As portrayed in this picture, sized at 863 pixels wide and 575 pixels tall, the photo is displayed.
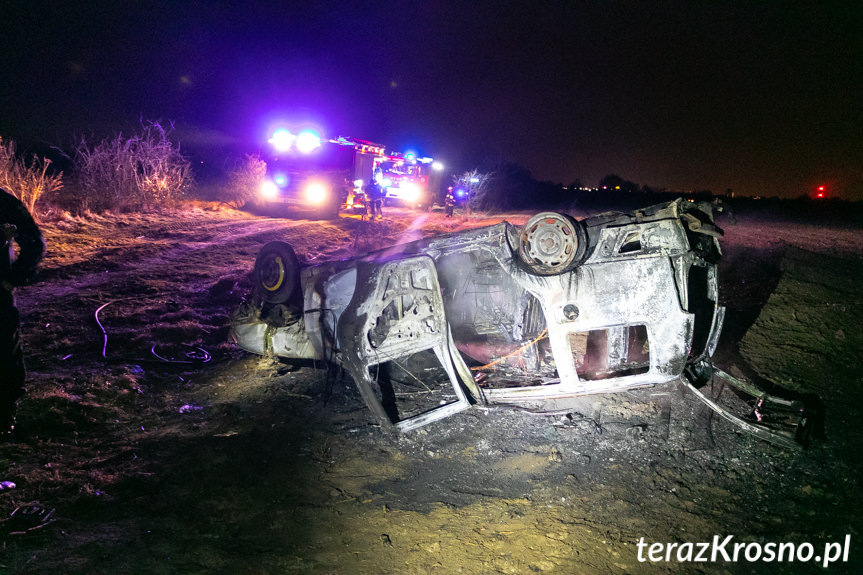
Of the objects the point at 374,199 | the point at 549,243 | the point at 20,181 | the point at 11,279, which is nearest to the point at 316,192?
the point at 374,199

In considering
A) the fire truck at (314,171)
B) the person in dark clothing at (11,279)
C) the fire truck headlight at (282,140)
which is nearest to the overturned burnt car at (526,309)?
the person in dark clothing at (11,279)

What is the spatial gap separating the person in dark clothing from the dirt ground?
0.47 m

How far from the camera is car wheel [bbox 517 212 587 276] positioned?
3.28 m

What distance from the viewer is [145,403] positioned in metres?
4.38

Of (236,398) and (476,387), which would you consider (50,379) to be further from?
(476,387)

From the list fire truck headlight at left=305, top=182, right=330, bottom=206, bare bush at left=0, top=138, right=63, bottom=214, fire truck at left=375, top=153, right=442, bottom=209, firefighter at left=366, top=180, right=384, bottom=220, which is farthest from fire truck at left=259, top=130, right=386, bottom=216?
bare bush at left=0, top=138, right=63, bottom=214

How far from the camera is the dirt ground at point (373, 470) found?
8.34 ft

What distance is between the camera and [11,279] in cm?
332

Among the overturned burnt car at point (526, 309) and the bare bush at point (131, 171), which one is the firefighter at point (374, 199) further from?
the overturned burnt car at point (526, 309)

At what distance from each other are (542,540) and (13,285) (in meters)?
4.29

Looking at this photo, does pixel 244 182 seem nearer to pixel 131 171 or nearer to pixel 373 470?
pixel 131 171

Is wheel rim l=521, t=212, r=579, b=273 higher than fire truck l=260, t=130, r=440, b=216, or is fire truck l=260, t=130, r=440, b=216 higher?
fire truck l=260, t=130, r=440, b=216

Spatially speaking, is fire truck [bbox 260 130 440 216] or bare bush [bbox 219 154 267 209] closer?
fire truck [bbox 260 130 440 216]

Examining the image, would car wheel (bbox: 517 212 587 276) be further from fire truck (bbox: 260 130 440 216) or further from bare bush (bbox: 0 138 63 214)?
fire truck (bbox: 260 130 440 216)
